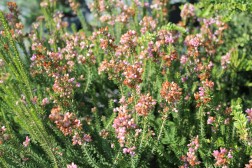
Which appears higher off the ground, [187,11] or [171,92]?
[187,11]

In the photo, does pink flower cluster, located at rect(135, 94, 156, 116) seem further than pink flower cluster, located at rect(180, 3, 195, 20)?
No

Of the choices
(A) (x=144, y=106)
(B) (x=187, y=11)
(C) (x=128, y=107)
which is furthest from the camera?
(B) (x=187, y=11)

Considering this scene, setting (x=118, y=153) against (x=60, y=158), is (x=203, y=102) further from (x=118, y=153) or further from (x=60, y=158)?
(x=60, y=158)

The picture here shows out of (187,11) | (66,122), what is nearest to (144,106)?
(66,122)

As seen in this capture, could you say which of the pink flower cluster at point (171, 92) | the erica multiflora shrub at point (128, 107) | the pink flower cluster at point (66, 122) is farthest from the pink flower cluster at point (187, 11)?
the pink flower cluster at point (66, 122)

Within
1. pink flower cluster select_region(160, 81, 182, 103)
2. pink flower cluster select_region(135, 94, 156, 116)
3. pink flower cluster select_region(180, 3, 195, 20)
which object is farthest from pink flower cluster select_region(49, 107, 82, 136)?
pink flower cluster select_region(180, 3, 195, 20)

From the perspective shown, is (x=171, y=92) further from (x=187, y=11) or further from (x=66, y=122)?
(x=187, y=11)

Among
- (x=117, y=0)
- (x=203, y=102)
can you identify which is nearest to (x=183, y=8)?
(x=117, y=0)

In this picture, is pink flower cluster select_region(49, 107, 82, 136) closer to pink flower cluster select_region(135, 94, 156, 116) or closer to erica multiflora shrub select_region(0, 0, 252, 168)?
erica multiflora shrub select_region(0, 0, 252, 168)
